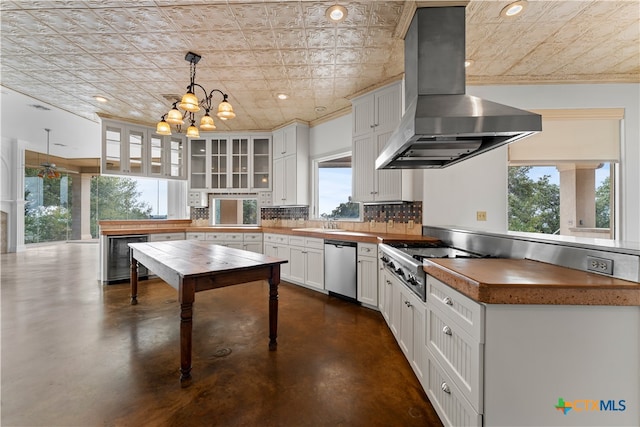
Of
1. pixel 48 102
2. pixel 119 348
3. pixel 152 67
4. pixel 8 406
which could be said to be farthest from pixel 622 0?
pixel 48 102

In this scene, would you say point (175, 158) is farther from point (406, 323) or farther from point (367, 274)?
point (406, 323)

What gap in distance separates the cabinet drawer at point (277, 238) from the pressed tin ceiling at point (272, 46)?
7.25 ft

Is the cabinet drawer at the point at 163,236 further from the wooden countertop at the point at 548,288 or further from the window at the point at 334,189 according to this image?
the wooden countertop at the point at 548,288

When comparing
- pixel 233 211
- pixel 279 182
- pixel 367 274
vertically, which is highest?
pixel 279 182

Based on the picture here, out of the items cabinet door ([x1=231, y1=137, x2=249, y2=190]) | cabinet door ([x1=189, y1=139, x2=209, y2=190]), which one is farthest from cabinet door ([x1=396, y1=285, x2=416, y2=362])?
cabinet door ([x1=189, y1=139, x2=209, y2=190])

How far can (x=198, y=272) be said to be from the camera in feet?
6.09

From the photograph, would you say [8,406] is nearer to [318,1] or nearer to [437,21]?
[318,1]

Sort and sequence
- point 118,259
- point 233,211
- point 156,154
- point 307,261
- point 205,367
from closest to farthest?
point 205,367 → point 307,261 → point 118,259 → point 156,154 → point 233,211

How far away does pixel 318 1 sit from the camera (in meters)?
2.08

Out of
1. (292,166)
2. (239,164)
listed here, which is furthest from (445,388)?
(239,164)

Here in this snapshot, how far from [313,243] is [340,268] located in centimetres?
63

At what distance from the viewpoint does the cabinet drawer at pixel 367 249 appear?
10.2 feet

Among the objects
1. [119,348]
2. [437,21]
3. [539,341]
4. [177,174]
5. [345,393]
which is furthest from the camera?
[177,174]

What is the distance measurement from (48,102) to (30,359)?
4074 millimetres
